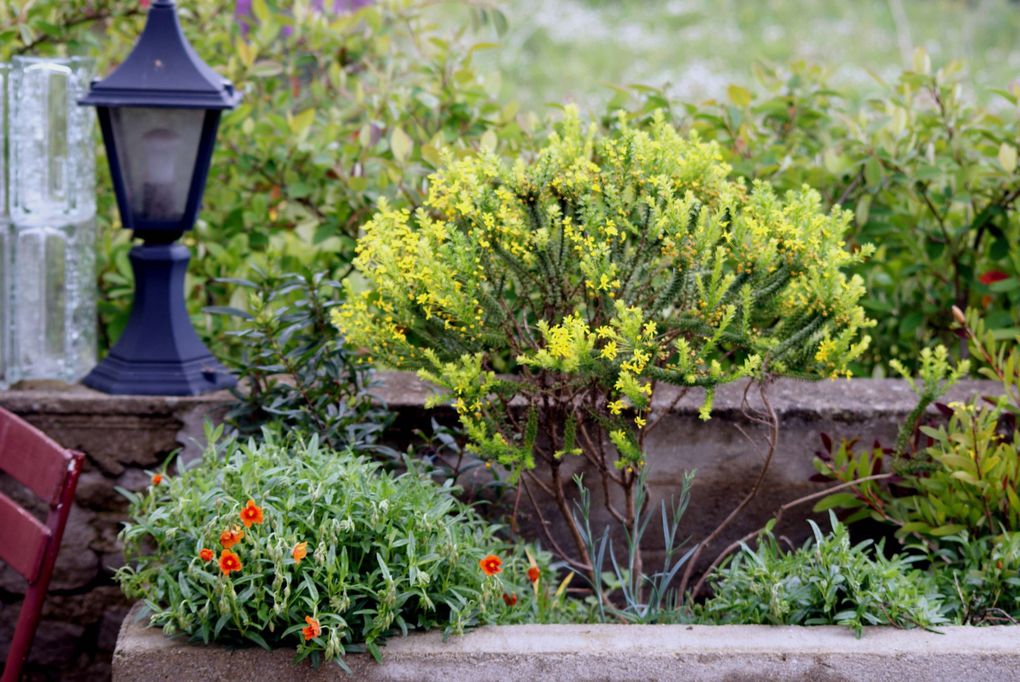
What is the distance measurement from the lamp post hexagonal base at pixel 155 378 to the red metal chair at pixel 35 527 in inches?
24.0

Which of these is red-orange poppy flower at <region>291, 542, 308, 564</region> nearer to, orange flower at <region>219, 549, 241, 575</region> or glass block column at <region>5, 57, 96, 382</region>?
orange flower at <region>219, 549, 241, 575</region>

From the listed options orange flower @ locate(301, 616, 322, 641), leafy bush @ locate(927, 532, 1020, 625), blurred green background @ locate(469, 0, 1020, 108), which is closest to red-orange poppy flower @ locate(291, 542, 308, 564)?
orange flower @ locate(301, 616, 322, 641)

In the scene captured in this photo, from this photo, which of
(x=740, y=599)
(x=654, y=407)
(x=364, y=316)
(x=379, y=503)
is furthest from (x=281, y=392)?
(x=740, y=599)

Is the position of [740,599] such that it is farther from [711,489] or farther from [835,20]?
[835,20]

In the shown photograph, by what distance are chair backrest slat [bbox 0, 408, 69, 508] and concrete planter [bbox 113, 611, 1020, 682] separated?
0.95 ft

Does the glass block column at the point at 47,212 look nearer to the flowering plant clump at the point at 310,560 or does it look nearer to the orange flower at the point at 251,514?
the flowering plant clump at the point at 310,560

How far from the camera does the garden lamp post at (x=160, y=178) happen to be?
2.70 m

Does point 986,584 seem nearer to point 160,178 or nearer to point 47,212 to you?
point 160,178

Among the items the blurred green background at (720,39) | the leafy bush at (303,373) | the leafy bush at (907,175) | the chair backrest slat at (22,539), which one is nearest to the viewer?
the chair backrest slat at (22,539)

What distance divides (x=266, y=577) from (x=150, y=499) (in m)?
0.33

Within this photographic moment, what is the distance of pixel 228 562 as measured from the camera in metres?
2.01

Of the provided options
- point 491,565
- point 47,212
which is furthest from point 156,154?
point 491,565

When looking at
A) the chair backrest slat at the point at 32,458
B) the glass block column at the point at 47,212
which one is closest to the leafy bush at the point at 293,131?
the glass block column at the point at 47,212

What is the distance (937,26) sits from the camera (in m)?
12.8
